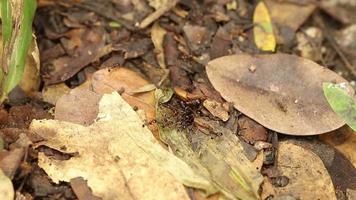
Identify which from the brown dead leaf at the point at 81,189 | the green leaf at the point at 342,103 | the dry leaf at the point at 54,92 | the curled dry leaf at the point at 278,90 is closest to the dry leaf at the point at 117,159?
the brown dead leaf at the point at 81,189

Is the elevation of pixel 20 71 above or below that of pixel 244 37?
above

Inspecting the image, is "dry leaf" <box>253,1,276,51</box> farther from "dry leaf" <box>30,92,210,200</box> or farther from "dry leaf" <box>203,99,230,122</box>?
"dry leaf" <box>30,92,210,200</box>

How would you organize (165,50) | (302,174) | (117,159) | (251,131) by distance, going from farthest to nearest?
1. (165,50)
2. (251,131)
3. (302,174)
4. (117,159)

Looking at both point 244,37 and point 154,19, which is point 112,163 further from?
point 244,37

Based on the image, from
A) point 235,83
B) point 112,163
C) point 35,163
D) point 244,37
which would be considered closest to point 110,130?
point 112,163

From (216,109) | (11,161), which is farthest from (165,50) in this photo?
(11,161)

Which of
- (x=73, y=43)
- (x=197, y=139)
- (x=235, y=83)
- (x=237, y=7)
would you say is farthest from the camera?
(x=237, y=7)

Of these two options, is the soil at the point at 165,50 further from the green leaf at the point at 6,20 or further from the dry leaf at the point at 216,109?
the green leaf at the point at 6,20

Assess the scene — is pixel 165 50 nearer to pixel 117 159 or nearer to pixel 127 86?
pixel 127 86
